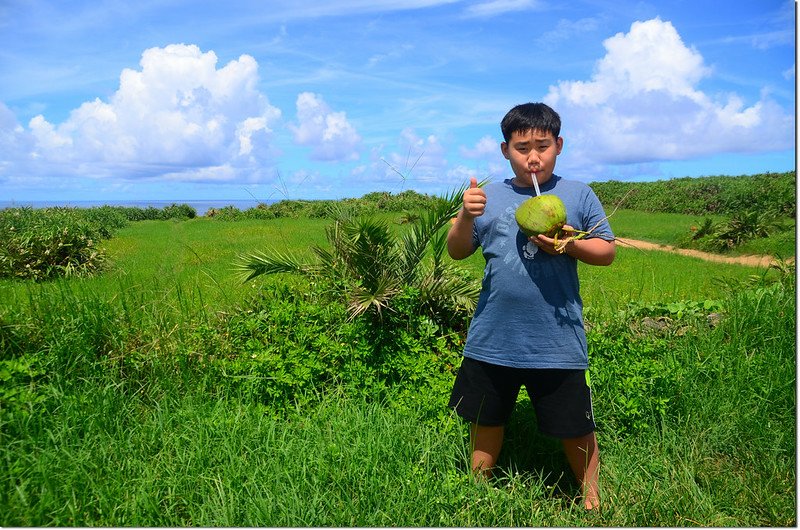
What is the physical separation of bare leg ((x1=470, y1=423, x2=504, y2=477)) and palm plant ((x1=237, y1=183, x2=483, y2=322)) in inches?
47.6

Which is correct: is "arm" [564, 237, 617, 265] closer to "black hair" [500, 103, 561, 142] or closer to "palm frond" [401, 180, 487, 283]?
"black hair" [500, 103, 561, 142]

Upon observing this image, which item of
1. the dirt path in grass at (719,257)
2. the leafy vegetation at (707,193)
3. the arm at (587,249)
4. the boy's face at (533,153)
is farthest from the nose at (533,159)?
the leafy vegetation at (707,193)

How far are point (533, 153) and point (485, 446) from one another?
1.44 metres

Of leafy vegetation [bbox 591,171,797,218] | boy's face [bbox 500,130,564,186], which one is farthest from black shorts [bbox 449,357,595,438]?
leafy vegetation [bbox 591,171,797,218]

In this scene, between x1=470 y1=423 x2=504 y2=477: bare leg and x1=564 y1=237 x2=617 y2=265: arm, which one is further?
x1=470 y1=423 x2=504 y2=477: bare leg

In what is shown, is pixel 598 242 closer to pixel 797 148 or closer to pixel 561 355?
pixel 561 355

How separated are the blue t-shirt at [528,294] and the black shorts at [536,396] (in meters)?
0.08

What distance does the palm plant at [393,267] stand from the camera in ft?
13.7

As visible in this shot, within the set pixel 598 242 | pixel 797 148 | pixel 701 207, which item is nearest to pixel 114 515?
pixel 598 242

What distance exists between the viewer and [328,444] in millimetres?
3094

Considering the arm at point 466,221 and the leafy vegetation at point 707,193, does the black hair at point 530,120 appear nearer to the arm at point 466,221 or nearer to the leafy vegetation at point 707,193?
the arm at point 466,221

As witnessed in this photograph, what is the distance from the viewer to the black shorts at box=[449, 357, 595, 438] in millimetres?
2793

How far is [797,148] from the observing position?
3395mm

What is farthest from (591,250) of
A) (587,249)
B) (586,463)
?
(586,463)
